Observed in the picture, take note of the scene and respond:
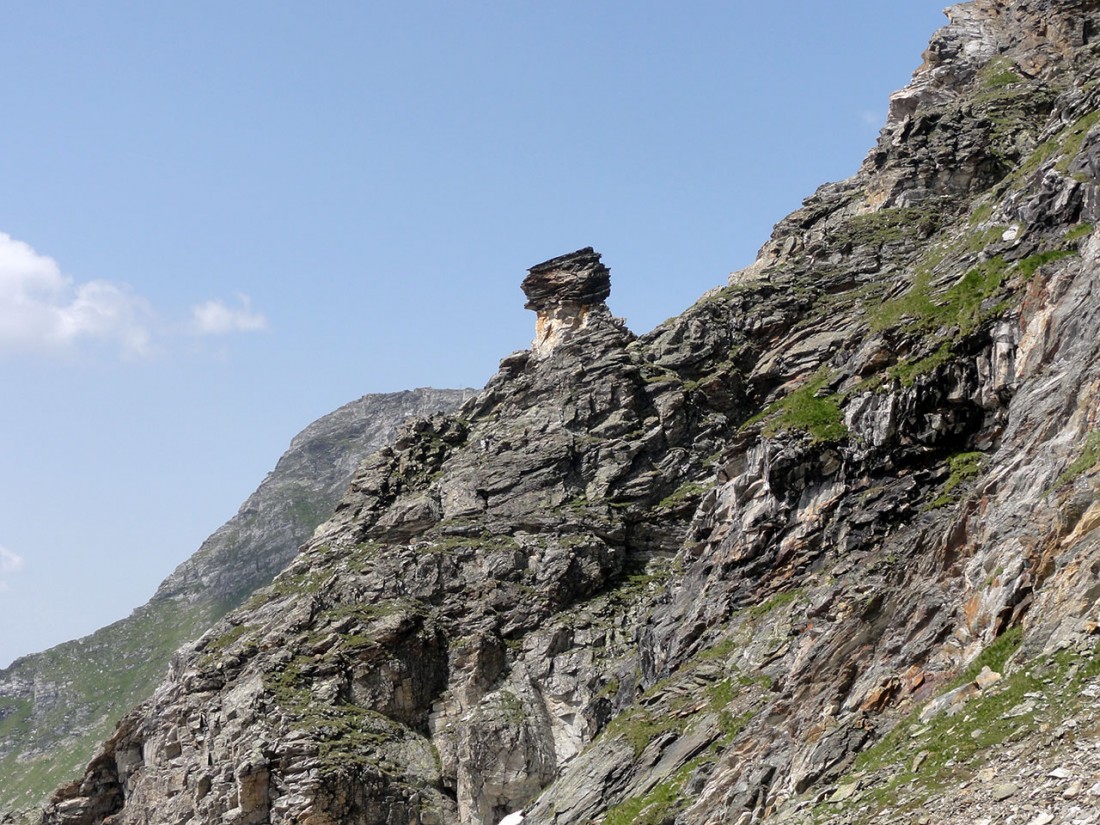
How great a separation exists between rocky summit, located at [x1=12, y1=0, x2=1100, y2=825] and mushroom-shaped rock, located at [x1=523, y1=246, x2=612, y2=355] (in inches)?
11.8

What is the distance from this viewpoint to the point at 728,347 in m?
97.5

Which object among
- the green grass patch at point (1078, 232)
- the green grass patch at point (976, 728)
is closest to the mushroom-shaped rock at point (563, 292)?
the green grass patch at point (1078, 232)

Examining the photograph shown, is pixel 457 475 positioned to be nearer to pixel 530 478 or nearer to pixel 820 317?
pixel 530 478

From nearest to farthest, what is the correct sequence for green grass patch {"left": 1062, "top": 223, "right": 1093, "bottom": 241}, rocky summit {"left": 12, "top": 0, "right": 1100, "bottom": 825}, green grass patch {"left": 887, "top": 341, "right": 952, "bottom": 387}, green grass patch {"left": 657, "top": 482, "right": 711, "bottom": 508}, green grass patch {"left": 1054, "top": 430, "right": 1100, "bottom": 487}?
rocky summit {"left": 12, "top": 0, "right": 1100, "bottom": 825}, green grass patch {"left": 1054, "top": 430, "right": 1100, "bottom": 487}, green grass patch {"left": 1062, "top": 223, "right": 1093, "bottom": 241}, green grass patch {"left": 887, "top": 341, "right": 952, "bottom": 387}, green grass patch {"left": 657, "top": 482, "right": 711, "bottom": 508}

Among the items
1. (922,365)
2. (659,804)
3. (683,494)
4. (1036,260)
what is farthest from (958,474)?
(683,494)

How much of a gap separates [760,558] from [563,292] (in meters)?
55.1

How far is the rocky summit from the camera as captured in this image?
3356cm

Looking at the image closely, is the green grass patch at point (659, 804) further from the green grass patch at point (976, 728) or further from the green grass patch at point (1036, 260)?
the green grass patch at point (1036, 260)

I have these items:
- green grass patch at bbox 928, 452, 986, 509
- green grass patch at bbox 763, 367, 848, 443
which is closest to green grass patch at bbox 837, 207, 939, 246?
green grass patch at bbox 763, 367, 848, 443

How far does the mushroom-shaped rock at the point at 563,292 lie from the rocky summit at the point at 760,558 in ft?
0.98

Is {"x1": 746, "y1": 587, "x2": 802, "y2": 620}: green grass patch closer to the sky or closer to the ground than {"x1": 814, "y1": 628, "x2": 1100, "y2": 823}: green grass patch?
closer to the sky

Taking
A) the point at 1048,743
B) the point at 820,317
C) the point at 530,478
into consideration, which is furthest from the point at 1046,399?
the point at 530,478

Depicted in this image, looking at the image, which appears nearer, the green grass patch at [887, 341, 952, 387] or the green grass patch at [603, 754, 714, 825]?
the green grass patch at [603, 754, 714, 825]

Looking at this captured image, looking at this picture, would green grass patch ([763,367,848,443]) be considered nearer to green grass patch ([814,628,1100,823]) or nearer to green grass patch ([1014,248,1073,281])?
green grass patch ([1014,248,1073,281])
